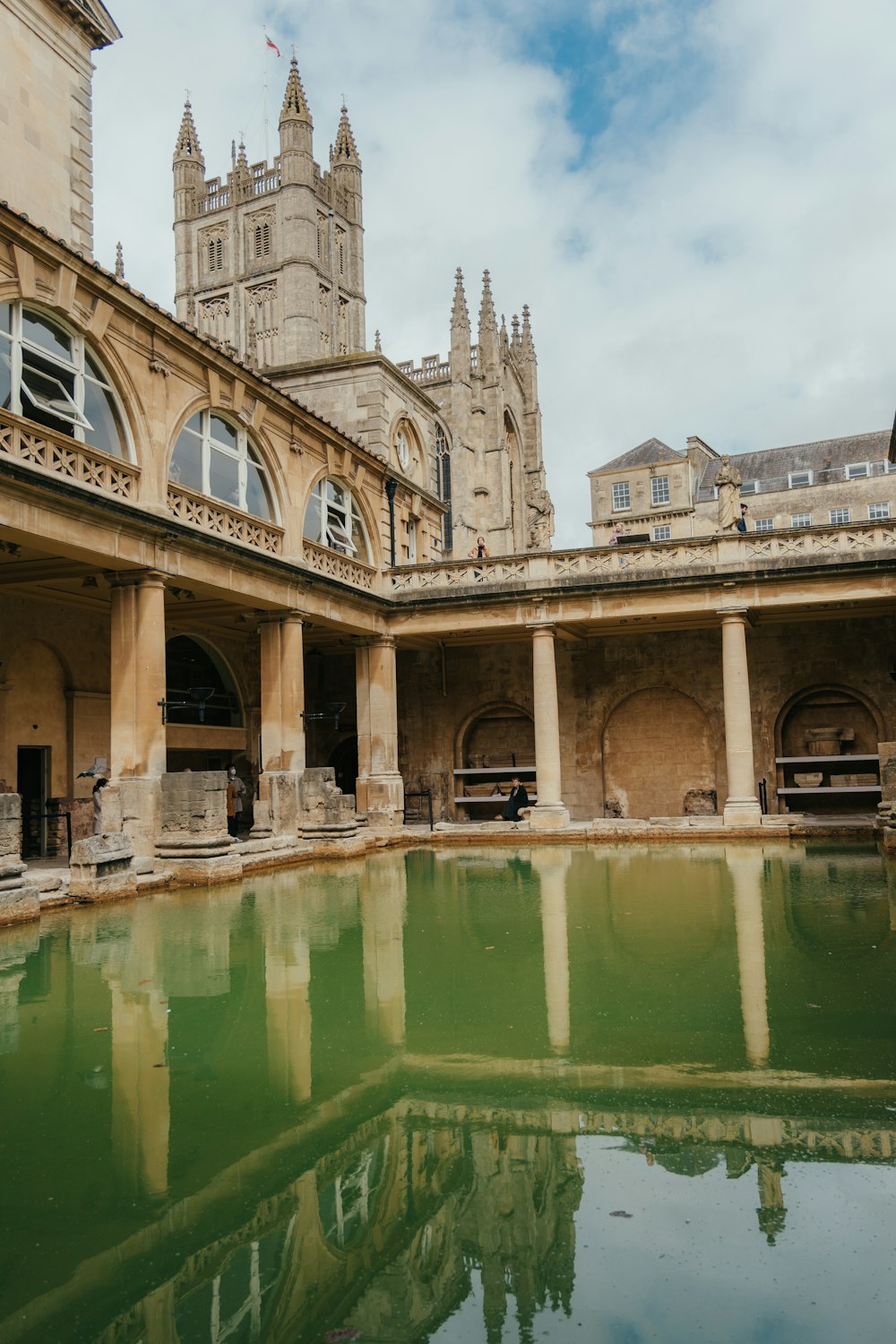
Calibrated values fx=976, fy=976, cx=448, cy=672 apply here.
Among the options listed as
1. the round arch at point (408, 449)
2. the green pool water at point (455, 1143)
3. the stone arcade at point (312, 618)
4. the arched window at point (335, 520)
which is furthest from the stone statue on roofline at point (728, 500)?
the green pool water at point (455, 1143)

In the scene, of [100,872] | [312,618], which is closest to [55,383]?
[100,872]

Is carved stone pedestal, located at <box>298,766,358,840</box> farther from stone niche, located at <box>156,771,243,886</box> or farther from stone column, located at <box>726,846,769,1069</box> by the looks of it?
stone column, located at <box>726,846,769,1069</box>

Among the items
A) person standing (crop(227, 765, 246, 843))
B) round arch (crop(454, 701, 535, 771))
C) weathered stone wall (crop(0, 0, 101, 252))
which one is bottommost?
person standing (crop(227, 765, 246, 843))

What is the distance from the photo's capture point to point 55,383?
13.4m

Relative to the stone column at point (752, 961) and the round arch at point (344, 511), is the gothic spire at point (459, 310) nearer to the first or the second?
the round arch at point (344, 511)

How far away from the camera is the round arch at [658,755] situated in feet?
82.7

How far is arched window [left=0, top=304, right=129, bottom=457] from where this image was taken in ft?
41.4

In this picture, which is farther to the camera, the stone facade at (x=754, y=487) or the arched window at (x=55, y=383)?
the stone facade at (x=754, y=487)

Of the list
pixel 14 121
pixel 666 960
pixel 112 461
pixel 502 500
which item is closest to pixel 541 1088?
pixel 666 960

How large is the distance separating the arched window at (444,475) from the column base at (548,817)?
109 feet

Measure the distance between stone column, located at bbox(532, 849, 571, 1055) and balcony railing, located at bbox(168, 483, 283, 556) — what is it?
298 inches

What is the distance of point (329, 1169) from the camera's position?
12.5 feet

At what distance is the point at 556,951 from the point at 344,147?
257 feet

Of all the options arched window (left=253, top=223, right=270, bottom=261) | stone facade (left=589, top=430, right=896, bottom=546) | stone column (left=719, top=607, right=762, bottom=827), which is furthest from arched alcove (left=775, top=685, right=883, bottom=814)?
arched window (left=253, top=223, right=270, bottom=261)
